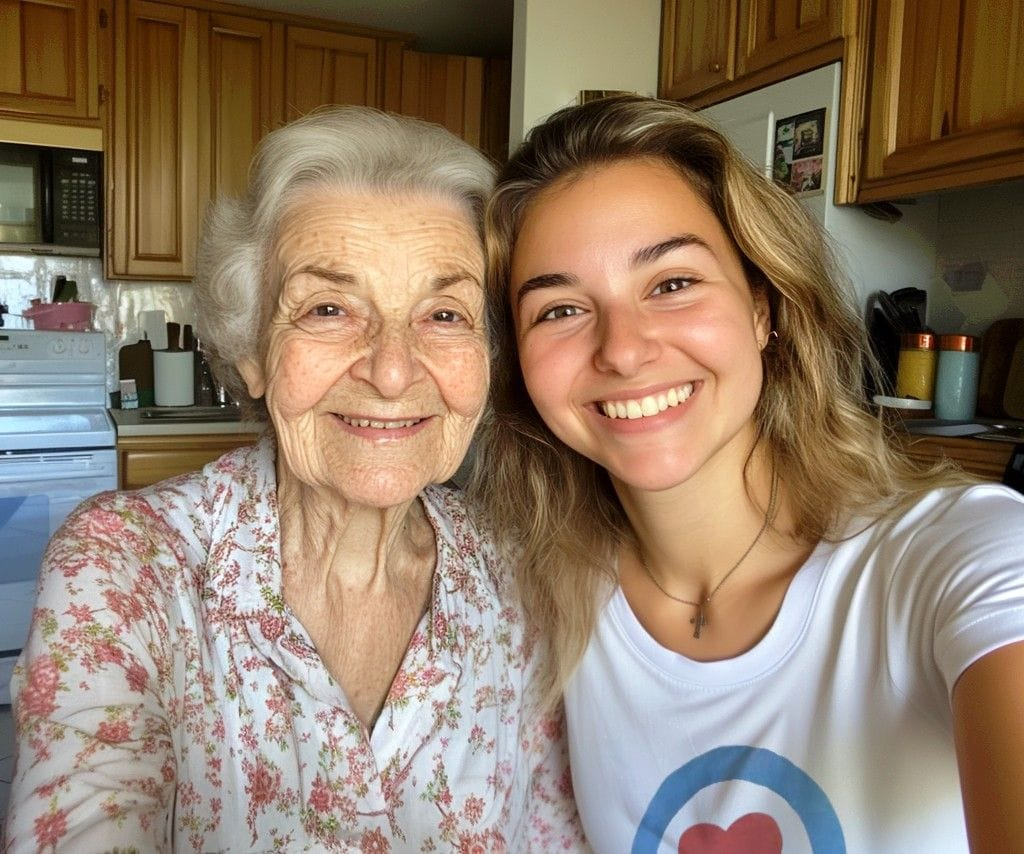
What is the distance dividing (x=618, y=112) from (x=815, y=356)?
0.41m

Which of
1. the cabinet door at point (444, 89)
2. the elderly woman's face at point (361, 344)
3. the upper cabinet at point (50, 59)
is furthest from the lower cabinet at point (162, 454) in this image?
the elderly woman's face at point (361, 344)

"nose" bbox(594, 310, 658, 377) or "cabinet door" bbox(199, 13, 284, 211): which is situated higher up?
"cabinet door" bbox(199, 13, 284, 211)

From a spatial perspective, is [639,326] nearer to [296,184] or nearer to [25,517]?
[296,184]

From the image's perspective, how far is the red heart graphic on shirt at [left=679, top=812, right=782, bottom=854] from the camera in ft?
2.71

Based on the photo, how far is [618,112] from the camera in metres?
1.06

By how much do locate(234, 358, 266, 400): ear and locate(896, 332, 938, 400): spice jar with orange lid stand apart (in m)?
1.95

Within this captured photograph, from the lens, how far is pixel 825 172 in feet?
7.77

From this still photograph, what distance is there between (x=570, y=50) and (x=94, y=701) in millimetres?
2645

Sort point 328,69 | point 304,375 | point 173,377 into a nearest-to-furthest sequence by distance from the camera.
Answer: point 304,375, point 173,377, point 328,69

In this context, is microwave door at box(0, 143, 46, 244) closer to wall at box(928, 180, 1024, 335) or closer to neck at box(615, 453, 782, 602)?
neck at box(615, 453, 782, 602)

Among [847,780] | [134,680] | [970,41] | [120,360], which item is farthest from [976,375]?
[120,360]

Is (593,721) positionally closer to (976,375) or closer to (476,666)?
(476,666)

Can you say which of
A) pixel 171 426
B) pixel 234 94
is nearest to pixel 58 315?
pixel 171 426

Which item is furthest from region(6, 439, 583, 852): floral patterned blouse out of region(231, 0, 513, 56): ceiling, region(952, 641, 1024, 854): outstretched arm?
region(231, 0, 513, 56): ceiling
